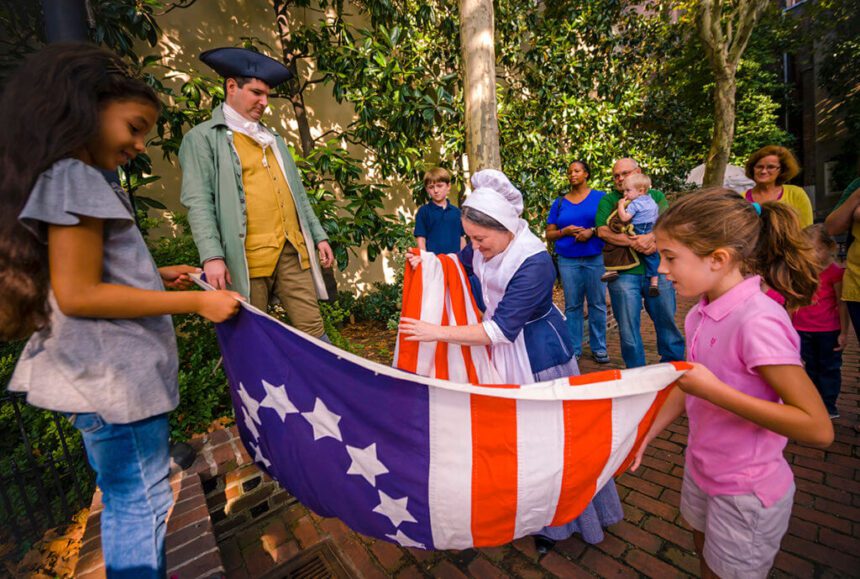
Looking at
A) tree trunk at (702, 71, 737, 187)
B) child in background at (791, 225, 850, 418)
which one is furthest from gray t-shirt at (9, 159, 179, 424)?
tree trunk at (702, 71, 737, 187)

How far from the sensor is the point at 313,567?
2074 mm

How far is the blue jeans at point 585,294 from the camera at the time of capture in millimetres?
4352

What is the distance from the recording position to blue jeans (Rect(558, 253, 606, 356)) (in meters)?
4.35

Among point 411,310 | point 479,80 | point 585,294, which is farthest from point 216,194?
point 585,294

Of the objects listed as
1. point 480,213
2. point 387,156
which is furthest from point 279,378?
point 387,156

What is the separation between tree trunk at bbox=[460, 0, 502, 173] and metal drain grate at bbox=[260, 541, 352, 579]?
10.2 ft

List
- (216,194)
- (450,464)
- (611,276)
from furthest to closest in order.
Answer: (611,276) < (216,194) < (450,464)

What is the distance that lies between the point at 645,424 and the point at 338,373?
111 cm

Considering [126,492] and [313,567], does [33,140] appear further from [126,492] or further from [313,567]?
[313,567]

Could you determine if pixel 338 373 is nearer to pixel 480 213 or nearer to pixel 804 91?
pixel 480 213

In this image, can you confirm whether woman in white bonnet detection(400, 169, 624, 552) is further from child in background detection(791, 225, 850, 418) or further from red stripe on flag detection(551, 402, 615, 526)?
child in background detection(791, 225, 850, 418)

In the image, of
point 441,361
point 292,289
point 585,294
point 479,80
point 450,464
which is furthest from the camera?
point 585,294

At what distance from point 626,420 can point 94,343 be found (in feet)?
5.65

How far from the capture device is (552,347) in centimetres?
202
